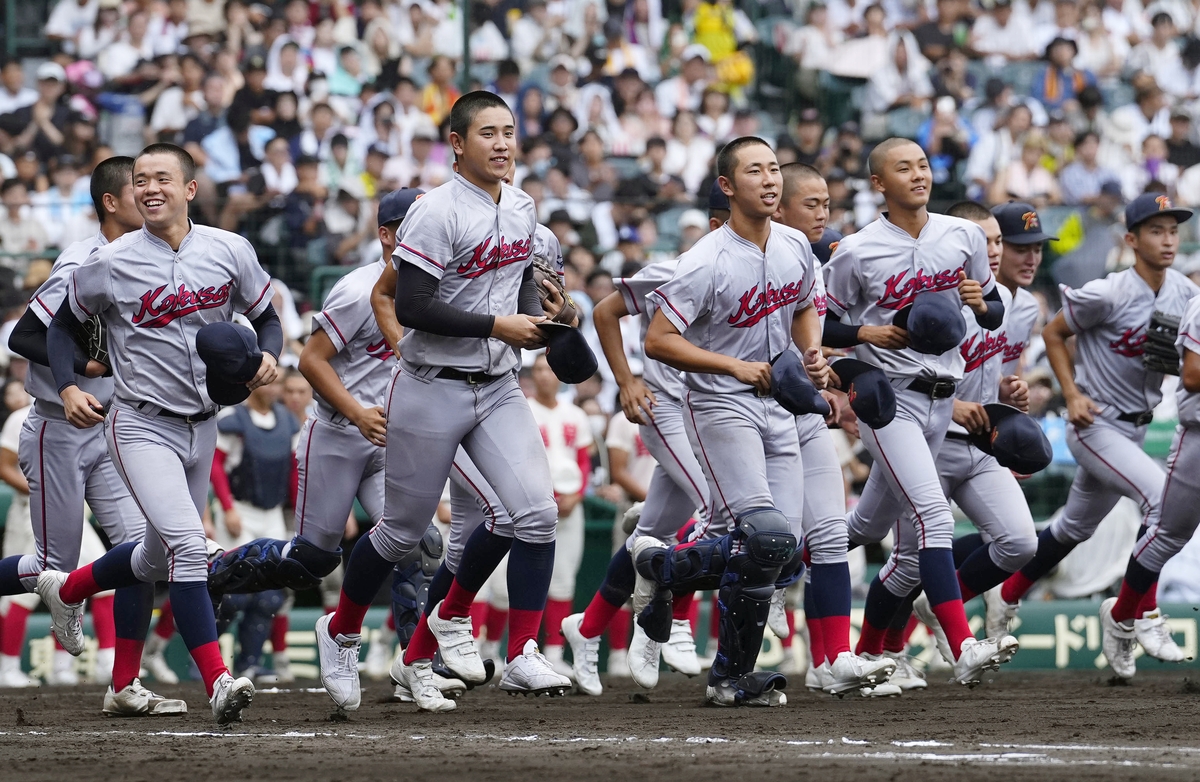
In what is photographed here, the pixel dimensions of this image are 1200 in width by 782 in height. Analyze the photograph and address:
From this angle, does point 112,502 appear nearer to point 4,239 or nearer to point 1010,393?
point 1010,393

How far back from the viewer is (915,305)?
722 cm

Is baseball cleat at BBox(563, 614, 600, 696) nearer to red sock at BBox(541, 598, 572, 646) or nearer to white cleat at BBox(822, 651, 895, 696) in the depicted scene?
white cleat at BBox(822, 651, 895, 696)

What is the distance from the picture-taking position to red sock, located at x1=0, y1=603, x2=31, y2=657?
34.2ft

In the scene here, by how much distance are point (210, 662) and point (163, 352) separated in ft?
4.13

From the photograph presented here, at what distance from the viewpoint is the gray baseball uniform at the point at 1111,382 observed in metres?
8.70

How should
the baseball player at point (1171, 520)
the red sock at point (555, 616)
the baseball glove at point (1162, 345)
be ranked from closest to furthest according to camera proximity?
the baseball player at point (1171, 520) < the baseball glove at point (1162, 345) < the red sock at point (555, 616)

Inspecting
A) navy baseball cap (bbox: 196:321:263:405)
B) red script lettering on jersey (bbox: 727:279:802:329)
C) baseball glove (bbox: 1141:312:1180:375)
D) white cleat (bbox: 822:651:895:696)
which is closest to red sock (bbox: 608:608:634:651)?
white cleat (bbox: 822:651:895:696)

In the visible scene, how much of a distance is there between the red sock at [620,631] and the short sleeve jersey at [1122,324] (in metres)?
3.55

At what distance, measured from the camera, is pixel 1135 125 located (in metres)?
17.0

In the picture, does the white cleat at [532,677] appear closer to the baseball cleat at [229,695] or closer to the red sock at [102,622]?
the baseball cleat at [229,695]

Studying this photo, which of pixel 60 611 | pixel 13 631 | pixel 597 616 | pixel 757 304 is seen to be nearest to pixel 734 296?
pixel 757 304

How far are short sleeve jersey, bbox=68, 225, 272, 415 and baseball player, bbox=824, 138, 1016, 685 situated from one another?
2.88m

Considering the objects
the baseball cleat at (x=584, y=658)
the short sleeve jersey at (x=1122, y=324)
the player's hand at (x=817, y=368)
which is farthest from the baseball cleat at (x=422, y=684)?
Answer: the short sleeve jersey at (x=1122, y=324)

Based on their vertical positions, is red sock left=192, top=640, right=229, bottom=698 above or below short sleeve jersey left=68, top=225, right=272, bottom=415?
below
